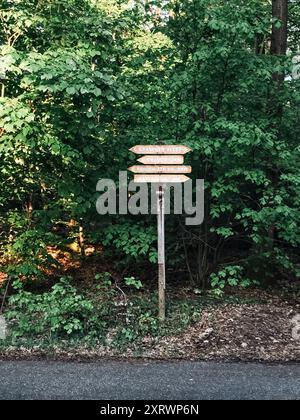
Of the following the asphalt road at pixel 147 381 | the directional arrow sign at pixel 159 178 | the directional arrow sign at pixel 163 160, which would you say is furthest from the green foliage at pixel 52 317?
the directional arrow sign at pixel 163 160

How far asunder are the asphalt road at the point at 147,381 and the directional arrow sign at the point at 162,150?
8.71 ft

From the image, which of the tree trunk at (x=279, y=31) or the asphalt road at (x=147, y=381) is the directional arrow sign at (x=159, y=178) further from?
the tree trunk at (x=279, y=31)

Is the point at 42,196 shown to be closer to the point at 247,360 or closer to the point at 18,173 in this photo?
the point at 18,173

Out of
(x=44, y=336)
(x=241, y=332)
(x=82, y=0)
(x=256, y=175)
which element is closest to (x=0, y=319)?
(x=44, y=336)

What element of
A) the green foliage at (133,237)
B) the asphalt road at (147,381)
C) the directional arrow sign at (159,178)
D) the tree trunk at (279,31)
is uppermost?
the tree trunk at (279,31)

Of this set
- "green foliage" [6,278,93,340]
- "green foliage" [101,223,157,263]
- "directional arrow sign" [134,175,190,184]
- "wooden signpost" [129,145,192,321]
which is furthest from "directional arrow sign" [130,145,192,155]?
"green foliage" [6,278,93,340]

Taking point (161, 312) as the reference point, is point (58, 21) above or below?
above

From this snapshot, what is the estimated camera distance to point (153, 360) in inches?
203

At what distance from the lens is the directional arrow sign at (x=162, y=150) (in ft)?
19.2

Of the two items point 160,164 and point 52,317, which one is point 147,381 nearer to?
point 52,317

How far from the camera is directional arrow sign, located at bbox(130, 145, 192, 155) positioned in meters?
5.86

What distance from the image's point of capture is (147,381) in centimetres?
443
